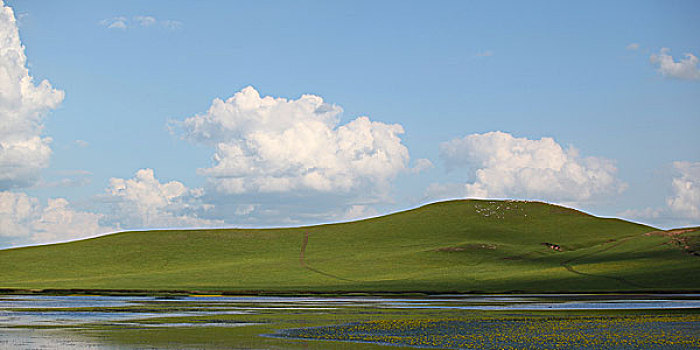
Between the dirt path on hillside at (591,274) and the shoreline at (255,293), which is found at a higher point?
the dirt path on hillside at (591,274)

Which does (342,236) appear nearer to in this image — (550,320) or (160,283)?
(160,283)

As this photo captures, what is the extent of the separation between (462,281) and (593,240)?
60.2 m

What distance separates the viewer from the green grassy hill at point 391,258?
116750 millimetres

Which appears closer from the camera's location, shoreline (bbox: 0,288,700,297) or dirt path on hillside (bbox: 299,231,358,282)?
shoreline (bbox: 0,288,700,297)

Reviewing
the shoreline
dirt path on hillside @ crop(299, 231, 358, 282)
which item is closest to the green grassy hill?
dirt path on hillside @ crop(299, 231, 358, 282)

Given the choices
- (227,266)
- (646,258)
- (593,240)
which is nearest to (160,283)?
(227,266)

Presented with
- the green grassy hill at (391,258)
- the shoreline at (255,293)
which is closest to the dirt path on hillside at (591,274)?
the green grassy hill at (391,258)

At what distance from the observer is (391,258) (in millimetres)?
149500

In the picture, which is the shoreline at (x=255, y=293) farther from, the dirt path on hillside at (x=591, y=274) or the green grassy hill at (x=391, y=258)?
the dirt path on hillside at (x=591, y=274)

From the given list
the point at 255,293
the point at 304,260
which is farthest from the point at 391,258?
the point at 255,293

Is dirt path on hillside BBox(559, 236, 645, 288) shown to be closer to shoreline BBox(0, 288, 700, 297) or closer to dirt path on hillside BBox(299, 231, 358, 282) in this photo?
shoreline BBox(0, 288, 700, 297)

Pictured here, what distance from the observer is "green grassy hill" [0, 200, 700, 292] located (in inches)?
4596

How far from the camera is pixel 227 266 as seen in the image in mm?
146750

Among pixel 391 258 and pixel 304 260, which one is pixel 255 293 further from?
pixel 391 258
